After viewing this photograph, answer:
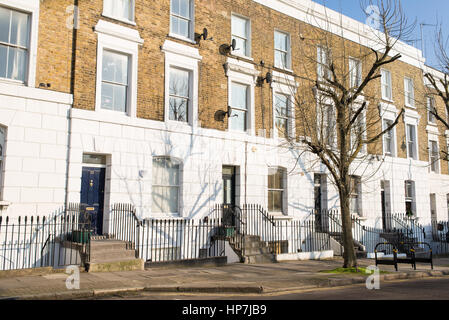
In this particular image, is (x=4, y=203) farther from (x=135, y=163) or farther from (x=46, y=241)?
(x=135, y=163)

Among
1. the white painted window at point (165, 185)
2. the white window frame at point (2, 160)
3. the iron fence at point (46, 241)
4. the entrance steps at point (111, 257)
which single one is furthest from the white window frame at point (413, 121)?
the white window frame at point (2, 160)

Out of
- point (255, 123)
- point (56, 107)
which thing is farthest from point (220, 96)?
point (56, 107)

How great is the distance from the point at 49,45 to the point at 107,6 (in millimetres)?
2592

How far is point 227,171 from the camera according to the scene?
16125 millimetres

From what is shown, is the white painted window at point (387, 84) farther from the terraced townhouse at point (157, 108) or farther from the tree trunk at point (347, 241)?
the tree trunk at point (347, 241)

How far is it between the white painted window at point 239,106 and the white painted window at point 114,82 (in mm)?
4459

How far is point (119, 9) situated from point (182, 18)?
2.49 m

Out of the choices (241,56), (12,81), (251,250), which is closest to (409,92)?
(241,56)

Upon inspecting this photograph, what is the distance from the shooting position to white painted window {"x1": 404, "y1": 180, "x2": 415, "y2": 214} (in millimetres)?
23297

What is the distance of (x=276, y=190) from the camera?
17.3m

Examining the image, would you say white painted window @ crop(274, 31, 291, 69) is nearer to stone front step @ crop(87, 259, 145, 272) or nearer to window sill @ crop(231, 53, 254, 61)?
window sill @ crop(231, 53, 254, 61)

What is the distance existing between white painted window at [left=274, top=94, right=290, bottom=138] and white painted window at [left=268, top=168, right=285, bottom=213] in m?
1.66

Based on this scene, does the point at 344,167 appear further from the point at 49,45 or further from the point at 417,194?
the point at 417,194

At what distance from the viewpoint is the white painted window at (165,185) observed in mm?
14094
